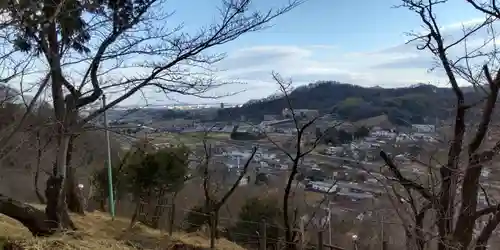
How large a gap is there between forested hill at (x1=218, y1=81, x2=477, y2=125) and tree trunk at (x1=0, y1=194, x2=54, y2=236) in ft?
10.1

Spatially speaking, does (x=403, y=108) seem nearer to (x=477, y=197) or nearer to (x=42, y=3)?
(x=477, y=197)

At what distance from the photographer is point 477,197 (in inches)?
156

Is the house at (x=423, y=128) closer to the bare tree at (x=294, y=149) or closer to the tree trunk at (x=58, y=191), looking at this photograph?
the bare tree at (x=294, y=149)

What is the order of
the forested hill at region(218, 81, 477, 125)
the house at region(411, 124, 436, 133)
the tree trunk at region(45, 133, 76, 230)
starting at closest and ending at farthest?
the tree trunk at region(45, 133, 76, 230), the house at region(411, 124, 436, 133), the forested hill at region(218, 81, 477, 125)

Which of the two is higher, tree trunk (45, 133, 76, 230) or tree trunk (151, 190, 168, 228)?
tree trunk (45, 133, 76, 230)

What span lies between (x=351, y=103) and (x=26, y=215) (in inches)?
219

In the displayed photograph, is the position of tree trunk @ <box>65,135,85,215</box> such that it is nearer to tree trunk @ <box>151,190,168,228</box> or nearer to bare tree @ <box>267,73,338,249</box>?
tree trunk @ <box>151,190,168,228</box>

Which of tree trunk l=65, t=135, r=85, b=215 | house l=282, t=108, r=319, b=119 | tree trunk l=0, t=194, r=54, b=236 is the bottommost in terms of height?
tree trunk l=65, t=135, r=85, b=215

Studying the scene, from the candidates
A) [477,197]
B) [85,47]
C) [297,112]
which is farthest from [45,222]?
[297,112]

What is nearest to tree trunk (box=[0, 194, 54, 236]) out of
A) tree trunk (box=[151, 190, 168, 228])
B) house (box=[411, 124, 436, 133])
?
house (box=[411, 124, 436, 133])

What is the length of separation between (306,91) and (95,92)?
16.3 ft

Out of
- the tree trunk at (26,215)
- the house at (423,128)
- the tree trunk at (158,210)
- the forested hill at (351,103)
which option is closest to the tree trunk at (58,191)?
the tree trunk at (26,215)

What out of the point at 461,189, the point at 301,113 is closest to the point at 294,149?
the point at 301,113

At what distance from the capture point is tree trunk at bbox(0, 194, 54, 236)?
369cm
